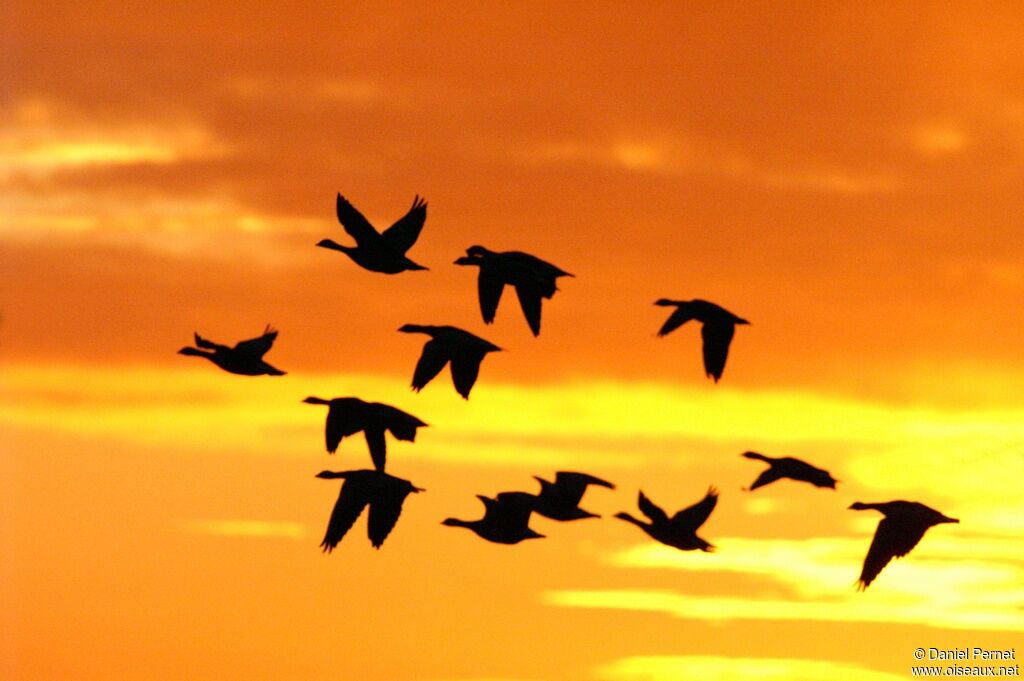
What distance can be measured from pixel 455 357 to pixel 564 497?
3.66m

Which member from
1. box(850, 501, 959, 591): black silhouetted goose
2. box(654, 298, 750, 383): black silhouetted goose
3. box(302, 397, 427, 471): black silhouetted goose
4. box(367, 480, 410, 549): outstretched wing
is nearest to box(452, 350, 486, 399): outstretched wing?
box(302, 397, 427, 471): black silhouetted goose

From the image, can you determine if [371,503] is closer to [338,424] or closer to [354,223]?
[338,424]

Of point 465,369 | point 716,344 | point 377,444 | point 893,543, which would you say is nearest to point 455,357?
point 465,369

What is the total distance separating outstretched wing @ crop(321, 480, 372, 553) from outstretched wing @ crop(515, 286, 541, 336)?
4.81 meters

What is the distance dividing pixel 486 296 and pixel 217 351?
20.7ft

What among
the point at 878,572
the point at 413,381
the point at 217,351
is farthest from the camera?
the point at 217,351

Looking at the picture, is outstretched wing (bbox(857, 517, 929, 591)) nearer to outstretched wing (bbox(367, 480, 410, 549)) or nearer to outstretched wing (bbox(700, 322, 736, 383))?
outstretched wing (bbox(700, 322, 736, 383))

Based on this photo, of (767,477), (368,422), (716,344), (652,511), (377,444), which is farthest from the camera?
(377,444)

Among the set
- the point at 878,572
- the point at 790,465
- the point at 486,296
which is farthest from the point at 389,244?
the point at 878,572

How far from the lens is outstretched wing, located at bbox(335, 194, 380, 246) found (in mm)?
36969

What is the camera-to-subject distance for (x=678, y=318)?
35344 millimetres

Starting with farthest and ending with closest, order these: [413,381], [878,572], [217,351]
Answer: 1. [217,351]
2. [413,381]
3. [878,572]

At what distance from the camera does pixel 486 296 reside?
37625 millimetres

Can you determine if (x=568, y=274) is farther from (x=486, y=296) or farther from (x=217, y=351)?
(x=217, y=351)
